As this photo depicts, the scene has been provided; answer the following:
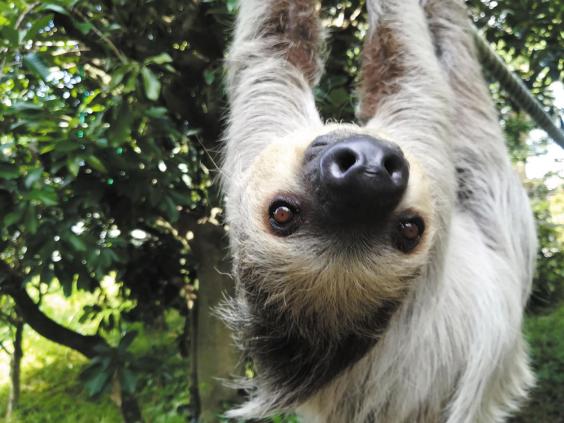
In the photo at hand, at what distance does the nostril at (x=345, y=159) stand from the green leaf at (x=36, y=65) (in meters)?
1.96

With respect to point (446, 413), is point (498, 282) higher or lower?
higher

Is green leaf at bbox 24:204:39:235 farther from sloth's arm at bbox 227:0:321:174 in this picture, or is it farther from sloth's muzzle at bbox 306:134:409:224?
sloth's muzzle at bbox 306:134:409:224

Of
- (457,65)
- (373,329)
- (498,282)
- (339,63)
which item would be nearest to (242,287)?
(373,329)

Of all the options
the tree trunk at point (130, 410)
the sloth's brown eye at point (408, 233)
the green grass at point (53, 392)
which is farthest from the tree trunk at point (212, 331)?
the sloth's brown eye at point (408, 233)

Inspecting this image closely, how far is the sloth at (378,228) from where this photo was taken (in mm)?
2379

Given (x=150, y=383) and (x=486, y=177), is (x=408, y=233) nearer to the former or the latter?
(x=486, y=177)

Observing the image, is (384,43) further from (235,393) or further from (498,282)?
(235,393)

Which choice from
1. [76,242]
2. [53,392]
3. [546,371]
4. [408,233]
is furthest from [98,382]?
[546,371]

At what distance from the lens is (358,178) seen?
2127 mm

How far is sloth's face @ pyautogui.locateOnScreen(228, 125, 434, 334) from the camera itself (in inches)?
86.6

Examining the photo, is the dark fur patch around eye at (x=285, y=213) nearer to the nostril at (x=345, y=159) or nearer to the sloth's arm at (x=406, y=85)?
the nostril at (x=345, y=159)

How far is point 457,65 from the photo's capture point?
3.93 metres

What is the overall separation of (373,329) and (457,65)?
79.3 inches

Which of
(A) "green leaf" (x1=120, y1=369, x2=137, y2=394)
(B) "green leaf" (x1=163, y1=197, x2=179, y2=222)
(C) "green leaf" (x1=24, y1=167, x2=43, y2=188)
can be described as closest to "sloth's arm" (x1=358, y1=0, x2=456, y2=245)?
(B) "green leaf" (x1=163, y1=197, x2=179, y2=222)
